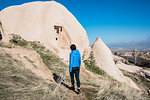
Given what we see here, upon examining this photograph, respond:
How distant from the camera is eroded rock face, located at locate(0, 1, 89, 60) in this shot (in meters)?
11.0

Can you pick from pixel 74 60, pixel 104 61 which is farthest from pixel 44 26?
pixel 74 60

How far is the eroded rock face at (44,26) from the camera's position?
1102 centimetres

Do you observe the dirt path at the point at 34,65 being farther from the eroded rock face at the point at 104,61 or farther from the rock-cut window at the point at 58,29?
the eroded rock face at the point at 104,61

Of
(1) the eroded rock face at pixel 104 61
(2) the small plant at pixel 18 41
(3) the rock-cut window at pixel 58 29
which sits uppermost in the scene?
(3) the rock-cut window at pixel 58 29

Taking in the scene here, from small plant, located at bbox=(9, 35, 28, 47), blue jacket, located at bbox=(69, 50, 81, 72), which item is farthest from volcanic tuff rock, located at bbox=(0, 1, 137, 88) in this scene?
blue jacket, located at bbox=(69, 50, 81, 72)

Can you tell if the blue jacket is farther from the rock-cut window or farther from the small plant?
the rock-cut window

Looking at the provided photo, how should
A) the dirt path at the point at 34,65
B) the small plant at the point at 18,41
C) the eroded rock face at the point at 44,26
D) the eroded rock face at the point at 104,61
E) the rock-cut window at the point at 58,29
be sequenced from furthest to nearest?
the rock-cut window at the point at 58,29 → the eroded rock face at the point at 104,61 → the eroded rock face at the point at 44,26 → the small plant at the point at 18,41 → the dirt path at the point at 34,65

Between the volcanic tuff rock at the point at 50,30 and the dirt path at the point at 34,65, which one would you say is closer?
the dirt path at the point at 34,65

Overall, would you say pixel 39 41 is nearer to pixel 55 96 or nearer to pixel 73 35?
pixel 73 35

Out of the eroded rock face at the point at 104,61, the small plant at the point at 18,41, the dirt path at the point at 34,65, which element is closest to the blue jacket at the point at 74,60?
the dirt path at the point at 34,65

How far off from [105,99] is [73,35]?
9.41 m

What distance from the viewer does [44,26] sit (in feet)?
38.1

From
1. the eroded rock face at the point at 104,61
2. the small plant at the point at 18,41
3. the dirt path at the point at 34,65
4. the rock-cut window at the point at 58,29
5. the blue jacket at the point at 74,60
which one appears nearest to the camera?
the blue jacket at the point at 74,60

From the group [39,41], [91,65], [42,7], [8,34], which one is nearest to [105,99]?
[91,65]
